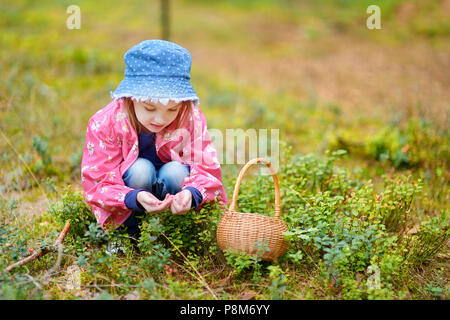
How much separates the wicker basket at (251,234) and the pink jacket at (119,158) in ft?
0.80

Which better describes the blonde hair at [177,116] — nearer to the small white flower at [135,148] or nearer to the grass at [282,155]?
the small white flower at [135,148]

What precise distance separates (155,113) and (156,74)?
0.71 feet

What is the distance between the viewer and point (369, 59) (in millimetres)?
8695

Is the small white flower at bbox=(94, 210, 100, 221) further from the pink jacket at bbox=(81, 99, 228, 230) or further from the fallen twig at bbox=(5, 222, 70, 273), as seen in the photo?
the fallen twig at bbox=(5, 222, 70, 273)

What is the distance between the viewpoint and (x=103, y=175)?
2359 millimetres

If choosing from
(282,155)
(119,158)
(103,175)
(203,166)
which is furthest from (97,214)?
(282,155)

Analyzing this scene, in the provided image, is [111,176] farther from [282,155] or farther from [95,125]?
[282,155]

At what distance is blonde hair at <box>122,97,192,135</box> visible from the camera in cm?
240

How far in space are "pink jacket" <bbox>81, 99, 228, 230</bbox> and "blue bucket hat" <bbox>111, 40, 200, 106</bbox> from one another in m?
0.22

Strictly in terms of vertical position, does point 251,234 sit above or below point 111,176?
below

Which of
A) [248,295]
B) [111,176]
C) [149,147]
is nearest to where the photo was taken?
[248,295]

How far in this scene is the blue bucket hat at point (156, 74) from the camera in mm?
2191

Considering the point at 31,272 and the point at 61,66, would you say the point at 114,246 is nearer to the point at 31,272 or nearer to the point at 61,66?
the point at 31,272

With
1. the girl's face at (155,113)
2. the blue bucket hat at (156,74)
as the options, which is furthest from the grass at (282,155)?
the blue bucket hat at (156,74)
